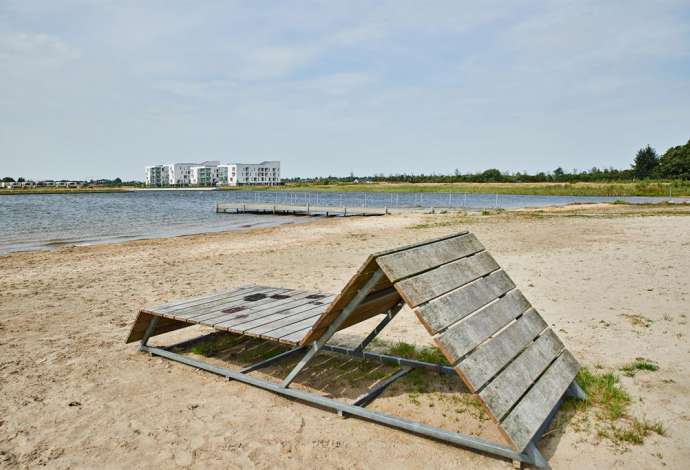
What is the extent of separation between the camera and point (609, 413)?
4.02 meters

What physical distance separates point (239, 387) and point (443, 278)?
2389 mm

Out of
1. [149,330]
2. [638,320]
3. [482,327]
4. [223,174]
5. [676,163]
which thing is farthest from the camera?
[223,174]

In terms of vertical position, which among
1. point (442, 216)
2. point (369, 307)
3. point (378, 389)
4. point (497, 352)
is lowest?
point (442, 216)

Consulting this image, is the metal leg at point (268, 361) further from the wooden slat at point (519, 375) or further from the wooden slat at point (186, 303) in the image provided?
the wooden slat at point (519, 375)

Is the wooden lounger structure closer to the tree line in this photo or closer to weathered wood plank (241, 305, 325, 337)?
weathered wood plank (241, 305, 325, 337)

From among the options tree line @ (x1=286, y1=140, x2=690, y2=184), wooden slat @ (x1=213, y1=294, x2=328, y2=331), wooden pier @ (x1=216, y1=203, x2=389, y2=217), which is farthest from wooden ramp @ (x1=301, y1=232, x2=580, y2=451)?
tree line @ (x1=286, y1=140, x2=690, y2=184)

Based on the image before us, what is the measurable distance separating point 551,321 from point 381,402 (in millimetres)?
3627

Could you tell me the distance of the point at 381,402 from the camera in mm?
4305

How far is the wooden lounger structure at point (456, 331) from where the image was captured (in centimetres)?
321

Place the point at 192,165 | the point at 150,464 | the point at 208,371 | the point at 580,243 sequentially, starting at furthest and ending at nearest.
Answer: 1. the point at 192,165
2. the point at 580,243
3. the point at 208,371
4. the point at 150,464

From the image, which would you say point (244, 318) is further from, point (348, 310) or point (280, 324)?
point (348, 310)

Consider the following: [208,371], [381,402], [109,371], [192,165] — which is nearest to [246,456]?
[381,402]

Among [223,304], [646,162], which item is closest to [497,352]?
[223,304]

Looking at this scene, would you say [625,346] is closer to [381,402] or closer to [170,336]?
[381,402]
